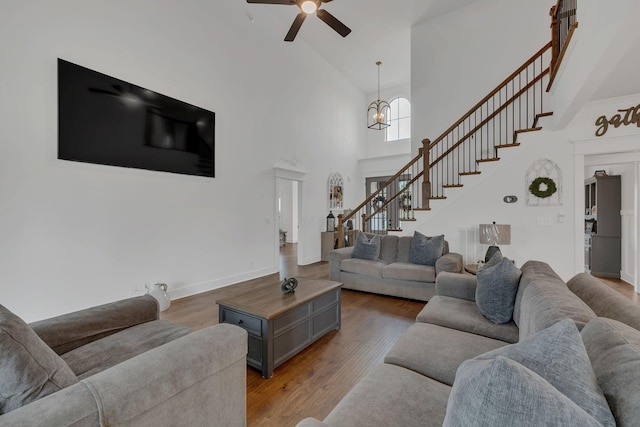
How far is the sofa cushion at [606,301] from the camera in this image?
1.25m

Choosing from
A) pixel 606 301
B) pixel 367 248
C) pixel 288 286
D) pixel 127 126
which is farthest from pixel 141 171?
pixel 606 301

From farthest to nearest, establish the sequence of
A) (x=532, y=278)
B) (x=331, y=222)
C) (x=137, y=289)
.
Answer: (x=331, y=222)
(x=137, y=289)
(x=532, y=278)

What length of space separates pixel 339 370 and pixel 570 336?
1834mm

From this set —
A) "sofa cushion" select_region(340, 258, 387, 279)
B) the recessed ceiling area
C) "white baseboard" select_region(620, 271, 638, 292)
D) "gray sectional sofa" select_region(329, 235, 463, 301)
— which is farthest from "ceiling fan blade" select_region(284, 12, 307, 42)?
"white baseboard" select_region(620, 271, 638, 292)

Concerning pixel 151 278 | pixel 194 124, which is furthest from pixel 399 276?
pixel 194 124

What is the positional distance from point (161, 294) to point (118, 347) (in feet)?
6.86

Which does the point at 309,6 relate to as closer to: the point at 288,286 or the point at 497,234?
the point at 288,286

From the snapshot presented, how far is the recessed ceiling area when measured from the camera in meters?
5.59

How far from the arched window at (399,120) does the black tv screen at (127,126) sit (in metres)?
6.40

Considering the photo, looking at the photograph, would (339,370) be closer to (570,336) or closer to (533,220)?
(570,336)

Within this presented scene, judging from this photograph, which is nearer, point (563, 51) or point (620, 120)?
point (563, 51)

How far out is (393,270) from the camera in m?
4.07

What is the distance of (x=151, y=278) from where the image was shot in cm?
381

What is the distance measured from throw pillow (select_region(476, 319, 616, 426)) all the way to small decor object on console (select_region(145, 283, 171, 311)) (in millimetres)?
3766
